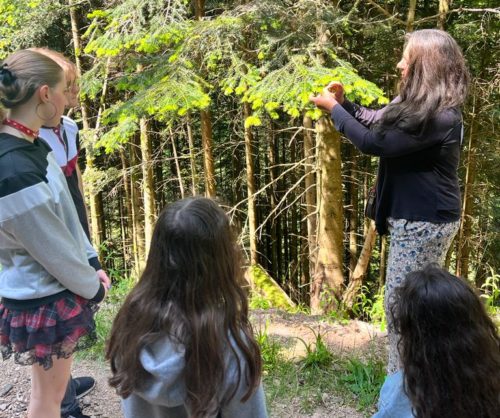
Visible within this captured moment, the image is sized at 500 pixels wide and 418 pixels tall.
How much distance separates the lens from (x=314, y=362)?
139 inches

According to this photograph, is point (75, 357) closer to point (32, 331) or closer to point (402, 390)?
point (32, 331)

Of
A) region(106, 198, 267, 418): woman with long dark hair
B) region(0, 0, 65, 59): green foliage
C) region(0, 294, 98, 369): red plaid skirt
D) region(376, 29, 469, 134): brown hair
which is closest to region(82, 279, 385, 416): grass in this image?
region(0, 294, 98, 369): red plaid skirt

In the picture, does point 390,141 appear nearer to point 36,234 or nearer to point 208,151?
point 36,234

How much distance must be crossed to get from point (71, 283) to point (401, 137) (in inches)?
65.0

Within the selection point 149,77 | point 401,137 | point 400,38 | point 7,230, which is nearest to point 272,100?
point 149,77

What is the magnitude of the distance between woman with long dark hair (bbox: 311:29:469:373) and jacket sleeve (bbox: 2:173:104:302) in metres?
1.41

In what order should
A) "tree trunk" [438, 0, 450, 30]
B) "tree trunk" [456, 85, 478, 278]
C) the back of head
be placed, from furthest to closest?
"tree trunk" [456, 85, 478, 278] → "tree trunk" [438, 0, 450, 30] → the back of head

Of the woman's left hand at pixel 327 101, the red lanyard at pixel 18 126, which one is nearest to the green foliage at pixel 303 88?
the woman's left hand at pixel 327 101

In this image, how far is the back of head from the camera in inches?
75.8

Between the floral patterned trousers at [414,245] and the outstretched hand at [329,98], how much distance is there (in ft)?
2.38

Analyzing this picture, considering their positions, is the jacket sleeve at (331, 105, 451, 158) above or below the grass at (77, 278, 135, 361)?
above

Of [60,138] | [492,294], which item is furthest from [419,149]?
[492,294]

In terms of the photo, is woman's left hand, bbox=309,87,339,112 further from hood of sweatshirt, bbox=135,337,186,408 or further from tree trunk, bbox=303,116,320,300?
tree trunk, bbox=303,116,320,300

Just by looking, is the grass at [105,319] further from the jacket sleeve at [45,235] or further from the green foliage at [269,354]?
the green foliage at [269,354]
